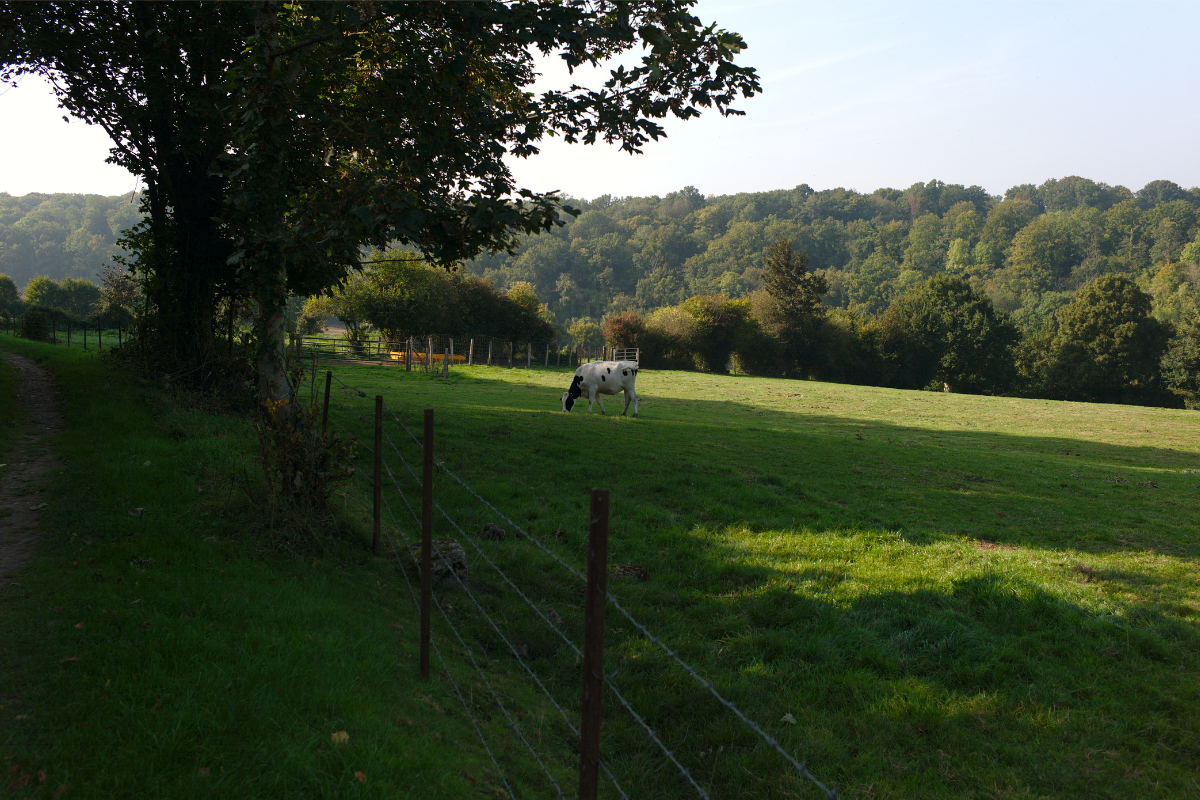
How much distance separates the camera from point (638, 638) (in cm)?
654

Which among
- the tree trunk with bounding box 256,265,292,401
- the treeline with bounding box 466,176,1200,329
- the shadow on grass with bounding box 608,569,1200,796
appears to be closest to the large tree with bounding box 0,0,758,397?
the tree trunk with bounding box 256,265,292,401

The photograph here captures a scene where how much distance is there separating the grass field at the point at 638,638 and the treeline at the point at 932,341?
47932mm

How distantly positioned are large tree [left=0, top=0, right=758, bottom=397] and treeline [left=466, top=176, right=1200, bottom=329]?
96.3 m

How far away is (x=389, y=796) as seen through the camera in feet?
11.4

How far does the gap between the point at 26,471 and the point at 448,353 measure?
91.2 ft

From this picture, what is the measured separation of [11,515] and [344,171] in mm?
7851

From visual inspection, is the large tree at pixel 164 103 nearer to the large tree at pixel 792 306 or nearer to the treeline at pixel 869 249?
the large tree at pixel 792 306

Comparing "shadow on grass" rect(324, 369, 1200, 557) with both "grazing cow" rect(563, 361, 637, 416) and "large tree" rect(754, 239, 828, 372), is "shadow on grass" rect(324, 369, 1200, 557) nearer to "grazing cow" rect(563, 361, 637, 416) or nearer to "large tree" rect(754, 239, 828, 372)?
"grazing cow" rect(563, 361, 637, 416)

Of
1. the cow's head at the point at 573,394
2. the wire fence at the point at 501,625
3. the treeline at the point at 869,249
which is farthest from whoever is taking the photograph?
the treeline at the point at 869,249

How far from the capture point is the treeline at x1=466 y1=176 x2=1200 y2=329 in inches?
4540

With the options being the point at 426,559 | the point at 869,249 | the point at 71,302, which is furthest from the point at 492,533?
the point at 869,249

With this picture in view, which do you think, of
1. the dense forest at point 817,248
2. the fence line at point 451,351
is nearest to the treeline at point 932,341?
the fence line at point 451,351

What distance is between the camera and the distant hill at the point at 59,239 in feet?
426

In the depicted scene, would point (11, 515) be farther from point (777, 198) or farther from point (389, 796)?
point (777, 198)
